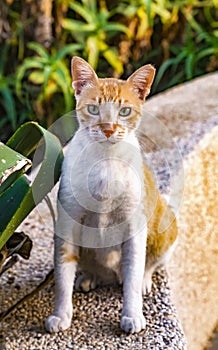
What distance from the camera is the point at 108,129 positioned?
4.10 feet

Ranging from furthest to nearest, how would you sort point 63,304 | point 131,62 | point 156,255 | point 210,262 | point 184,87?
point 131,62, point 184,87, point 210,262, point 156,255, point 63,304

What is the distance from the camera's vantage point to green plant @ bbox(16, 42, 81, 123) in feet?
9.48

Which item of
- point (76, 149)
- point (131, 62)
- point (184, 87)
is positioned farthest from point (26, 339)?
point (131, 62)

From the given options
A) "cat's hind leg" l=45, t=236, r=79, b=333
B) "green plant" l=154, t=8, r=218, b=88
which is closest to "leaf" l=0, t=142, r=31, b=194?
"cat's hind leg" l=45, t=236, r=79, b=333

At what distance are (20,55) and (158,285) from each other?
186 centimetres

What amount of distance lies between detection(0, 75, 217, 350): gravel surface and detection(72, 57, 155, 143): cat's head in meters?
0.40

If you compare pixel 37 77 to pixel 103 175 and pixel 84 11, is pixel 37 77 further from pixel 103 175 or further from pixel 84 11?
pixel 103 175

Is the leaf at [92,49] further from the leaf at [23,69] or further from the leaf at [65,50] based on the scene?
the leaf at [23,69]

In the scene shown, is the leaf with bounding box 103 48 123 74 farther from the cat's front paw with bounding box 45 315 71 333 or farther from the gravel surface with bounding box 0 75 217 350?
the cat's front paw with bounding box 45 315 71 333

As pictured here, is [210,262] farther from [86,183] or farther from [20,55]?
[20,55]

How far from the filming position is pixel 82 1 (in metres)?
3.23

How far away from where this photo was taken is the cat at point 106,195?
128cm

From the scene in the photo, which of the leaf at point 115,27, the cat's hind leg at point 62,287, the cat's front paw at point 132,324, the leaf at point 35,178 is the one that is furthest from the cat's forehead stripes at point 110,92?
the leaf at point 115,27

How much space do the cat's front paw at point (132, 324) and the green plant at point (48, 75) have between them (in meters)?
1.56
